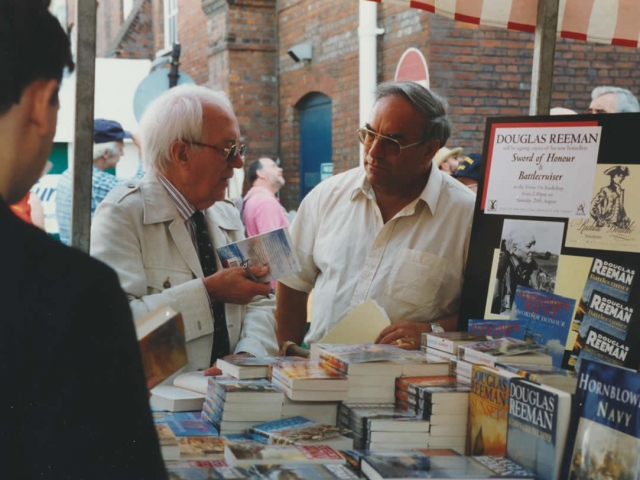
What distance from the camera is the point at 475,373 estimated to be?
5.84 ft

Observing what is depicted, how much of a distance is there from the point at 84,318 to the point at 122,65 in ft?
35.3

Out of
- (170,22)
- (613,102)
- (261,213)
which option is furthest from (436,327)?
(170,22)

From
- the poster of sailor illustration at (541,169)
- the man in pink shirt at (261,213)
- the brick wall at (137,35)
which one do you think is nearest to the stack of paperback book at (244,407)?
the poster of sailor illustration at (541,169)

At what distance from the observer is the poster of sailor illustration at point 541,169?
7.48ft

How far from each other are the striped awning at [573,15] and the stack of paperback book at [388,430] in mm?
1860

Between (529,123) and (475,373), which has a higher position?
(529,123)

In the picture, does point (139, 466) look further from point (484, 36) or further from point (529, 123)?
point (484, 36)

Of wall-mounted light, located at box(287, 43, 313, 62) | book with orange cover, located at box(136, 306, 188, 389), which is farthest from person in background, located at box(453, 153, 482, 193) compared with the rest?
wall-mounted light, located at box(287, 43, 313, 62)

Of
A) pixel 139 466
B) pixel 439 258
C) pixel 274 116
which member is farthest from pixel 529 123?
pixel 274 116

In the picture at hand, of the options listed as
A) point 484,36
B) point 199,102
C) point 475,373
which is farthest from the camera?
point 484,36

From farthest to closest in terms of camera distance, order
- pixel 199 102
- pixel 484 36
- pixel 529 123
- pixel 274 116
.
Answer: pixel 274 116 < pixel 484 36 < pixel 199 102 < pixel 529 123

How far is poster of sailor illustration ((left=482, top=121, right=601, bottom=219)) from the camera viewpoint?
2281 mm

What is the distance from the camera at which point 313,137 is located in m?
11.6

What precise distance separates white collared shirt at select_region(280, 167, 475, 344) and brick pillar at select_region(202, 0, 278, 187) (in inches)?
377
